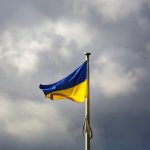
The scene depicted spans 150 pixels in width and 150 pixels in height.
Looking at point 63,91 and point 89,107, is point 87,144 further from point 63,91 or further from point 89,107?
point 63,91

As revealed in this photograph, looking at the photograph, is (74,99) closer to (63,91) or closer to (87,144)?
(63,91)

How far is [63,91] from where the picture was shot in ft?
131

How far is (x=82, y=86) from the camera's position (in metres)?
40.1

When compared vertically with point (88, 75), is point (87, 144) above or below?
below

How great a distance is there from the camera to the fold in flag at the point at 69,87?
131 ft

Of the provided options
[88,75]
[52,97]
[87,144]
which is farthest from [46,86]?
[87,144]

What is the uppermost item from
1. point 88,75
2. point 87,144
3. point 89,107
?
point 88,75

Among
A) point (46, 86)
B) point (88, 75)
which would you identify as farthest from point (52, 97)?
point (88, 75)

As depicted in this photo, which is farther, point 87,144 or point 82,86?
point 82,86

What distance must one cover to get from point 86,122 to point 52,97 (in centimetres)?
455

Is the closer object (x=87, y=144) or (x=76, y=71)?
(x=87, y=144)

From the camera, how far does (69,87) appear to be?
40156 mm

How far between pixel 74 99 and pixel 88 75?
7.77 feet

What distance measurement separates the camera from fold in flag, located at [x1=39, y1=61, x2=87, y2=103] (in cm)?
3997
